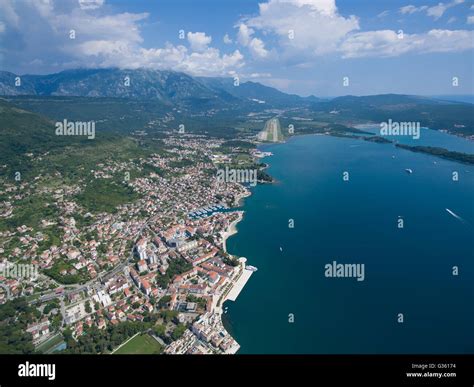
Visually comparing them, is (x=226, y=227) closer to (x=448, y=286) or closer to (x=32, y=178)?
(x=448, y=286)

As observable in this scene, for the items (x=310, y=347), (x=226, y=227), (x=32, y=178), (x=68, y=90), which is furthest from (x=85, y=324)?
(x=68, y=90)

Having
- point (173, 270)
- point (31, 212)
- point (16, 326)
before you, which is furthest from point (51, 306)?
point (31, 212)

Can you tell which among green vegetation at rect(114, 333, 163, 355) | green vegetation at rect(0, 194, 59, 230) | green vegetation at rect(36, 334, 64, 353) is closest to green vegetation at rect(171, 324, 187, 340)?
green vegetation at rect(114, 333, 163, 355)

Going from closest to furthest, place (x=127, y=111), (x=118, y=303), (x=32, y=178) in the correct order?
(x=118, y=303) < (x=32, y=178) < (x=127, y=111)

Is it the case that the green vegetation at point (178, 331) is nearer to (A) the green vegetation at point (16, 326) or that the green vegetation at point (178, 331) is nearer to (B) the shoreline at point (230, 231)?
(A) the green vegetation at point (16, 326)

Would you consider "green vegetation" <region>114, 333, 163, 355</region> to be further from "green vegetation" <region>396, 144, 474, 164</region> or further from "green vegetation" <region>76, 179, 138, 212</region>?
"green vegetation" <region>396, 144, 474, 164</region>

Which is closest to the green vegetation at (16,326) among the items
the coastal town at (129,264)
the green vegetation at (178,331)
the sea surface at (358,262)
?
the coastal town at (129,264)

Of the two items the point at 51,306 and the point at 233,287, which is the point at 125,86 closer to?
the point at 51,306

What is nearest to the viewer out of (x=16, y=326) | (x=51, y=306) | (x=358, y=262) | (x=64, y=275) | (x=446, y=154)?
(x=16, y=326)
